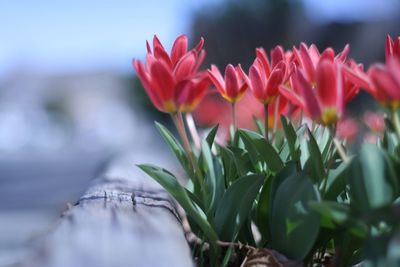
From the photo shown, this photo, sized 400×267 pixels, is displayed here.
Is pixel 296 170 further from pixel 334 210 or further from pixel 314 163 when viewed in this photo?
pixel 334 210

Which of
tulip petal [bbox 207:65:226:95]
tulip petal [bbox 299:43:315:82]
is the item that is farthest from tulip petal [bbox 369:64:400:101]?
tulip petal [bbox 207:65:226:95]

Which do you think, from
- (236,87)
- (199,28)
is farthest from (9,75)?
(236,87)

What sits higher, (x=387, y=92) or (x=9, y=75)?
(x=387, y=92)

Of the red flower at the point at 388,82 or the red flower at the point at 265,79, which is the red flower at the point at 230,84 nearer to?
the red flower at the point at 265,79

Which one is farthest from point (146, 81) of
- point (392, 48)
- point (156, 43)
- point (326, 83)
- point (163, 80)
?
point (392, 48)

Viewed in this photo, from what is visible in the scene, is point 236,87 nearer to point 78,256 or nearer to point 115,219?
point 115,219

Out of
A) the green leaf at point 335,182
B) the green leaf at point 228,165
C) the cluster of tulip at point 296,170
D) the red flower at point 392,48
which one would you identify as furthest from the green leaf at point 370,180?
the green leaf at point 228,165
